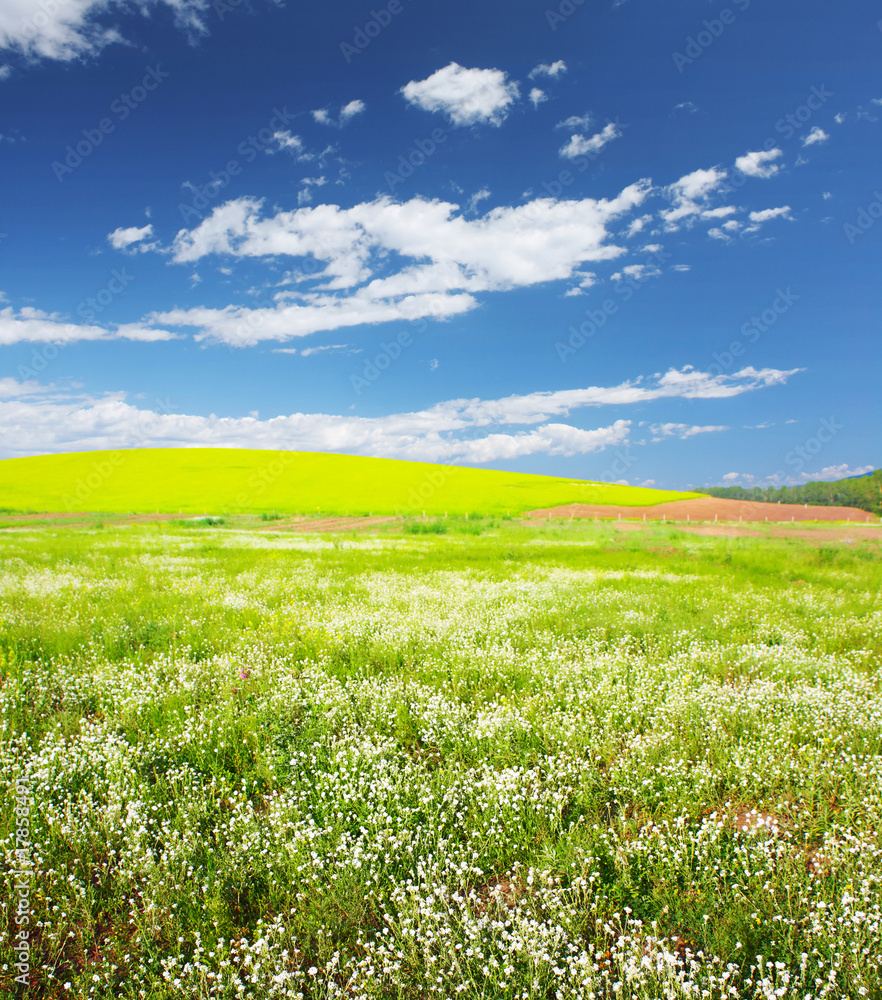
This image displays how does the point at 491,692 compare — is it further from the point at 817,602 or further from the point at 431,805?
the point at 817,602

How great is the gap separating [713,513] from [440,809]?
206 feet

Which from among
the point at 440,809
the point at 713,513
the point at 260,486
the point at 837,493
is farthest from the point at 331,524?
the point at 837,493

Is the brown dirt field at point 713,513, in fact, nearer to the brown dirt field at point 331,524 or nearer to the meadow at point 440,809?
the brown dirt field at point 331,524

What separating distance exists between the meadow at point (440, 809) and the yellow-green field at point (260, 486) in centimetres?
4539

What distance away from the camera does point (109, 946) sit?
2992 millimetres

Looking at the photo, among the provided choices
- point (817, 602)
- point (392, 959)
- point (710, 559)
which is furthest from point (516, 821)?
point (710, 559)

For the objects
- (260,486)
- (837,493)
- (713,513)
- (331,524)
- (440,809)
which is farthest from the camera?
(837,493)

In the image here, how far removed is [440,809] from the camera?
3.88 meters

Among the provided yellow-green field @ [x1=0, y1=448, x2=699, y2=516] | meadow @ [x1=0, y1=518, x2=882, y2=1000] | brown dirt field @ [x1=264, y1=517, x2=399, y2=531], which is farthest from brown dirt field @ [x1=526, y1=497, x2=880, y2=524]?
meadow @ [x1=0, y1=518, x2=882, y2=1000]

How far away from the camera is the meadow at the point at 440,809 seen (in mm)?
2752

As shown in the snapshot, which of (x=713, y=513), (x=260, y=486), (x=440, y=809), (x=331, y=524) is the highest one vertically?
(x=260, y=486)

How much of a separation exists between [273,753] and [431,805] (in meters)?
1.68

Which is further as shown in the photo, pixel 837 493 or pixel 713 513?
pixel 837 493

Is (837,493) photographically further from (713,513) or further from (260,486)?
(260,486)
